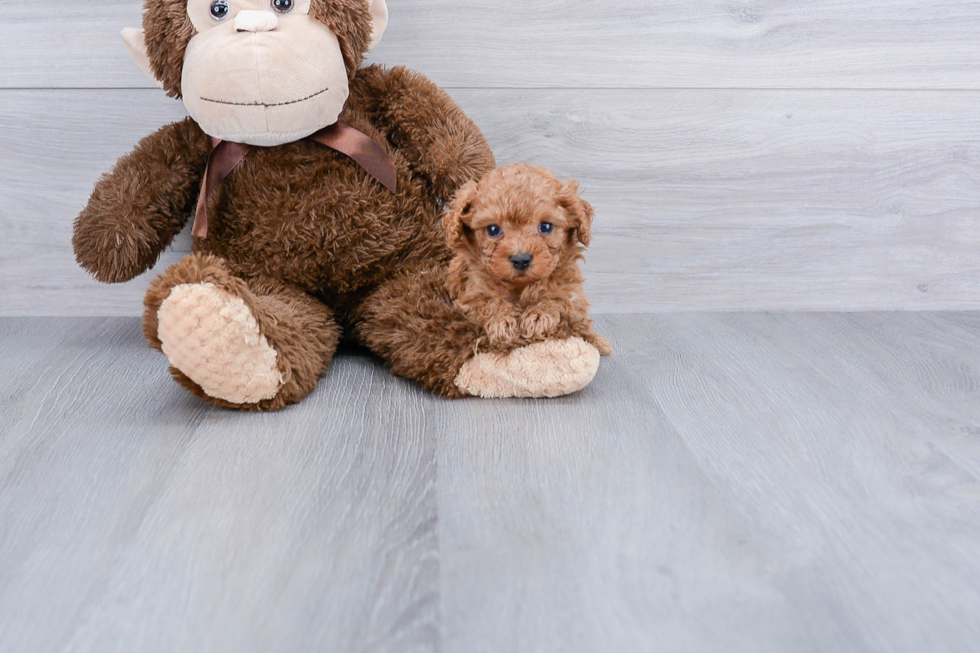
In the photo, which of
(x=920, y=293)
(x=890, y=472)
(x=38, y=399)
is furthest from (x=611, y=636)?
(x=920, y=293)

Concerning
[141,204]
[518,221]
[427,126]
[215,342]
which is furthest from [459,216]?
[141,204]

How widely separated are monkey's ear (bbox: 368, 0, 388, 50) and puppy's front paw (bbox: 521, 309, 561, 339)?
0.41 meters

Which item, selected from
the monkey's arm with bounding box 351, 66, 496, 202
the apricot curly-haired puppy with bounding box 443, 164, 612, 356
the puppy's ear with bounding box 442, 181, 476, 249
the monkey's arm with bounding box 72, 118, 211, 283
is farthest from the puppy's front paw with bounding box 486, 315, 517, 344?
the monkey's arm with bounding box 72, 118, 211, 283

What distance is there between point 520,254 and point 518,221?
0.04 metres

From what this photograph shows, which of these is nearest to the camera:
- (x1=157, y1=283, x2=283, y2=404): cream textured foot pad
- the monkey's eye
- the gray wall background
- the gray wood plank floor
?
the gray wood plank floor

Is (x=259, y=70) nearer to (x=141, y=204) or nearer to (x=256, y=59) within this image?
(x=256, y=59)

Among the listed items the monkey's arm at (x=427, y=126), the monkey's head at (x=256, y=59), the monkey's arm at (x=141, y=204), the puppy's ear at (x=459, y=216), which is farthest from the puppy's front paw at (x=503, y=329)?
A: the monkey's arm at (x=141, y=204)

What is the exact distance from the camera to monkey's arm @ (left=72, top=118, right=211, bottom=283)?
102 cm

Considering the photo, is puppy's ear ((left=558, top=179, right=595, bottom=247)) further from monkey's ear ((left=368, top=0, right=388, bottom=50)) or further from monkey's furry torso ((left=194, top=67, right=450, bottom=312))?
monkey's ear ((left=368, top=0, right=388, bottom=50))

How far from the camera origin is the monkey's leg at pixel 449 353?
0.93 meters

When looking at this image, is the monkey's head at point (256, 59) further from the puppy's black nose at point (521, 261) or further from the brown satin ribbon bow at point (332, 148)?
the puppy's black nose at point (521, 261)

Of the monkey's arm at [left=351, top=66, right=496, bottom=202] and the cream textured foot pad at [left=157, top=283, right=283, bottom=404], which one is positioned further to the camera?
the monkey's arm at [left=351, top=66, right=496, bottom=202]

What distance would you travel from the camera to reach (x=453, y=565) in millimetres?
628

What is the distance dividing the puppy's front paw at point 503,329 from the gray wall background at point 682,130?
379mm
